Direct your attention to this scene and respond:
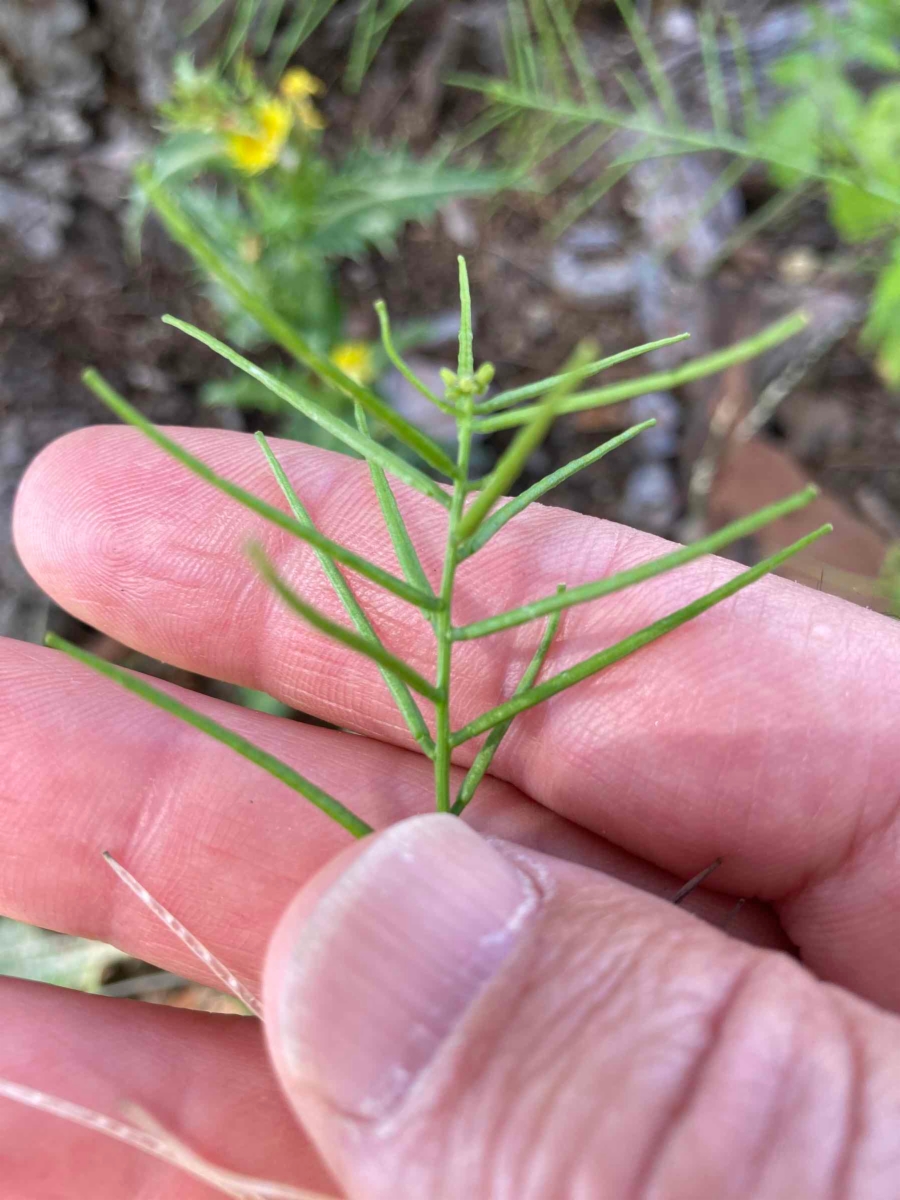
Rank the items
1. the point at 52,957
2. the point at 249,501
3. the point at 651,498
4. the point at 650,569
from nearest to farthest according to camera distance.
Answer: the point at 249,501, the point at 650,569, the point at 52,957, the point at 651,498

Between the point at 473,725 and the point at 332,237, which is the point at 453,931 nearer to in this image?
the point at 473,725

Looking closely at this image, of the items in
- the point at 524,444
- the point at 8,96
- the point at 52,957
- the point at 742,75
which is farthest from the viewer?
the point at 8,96

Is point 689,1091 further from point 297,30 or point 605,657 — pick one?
point 297,30

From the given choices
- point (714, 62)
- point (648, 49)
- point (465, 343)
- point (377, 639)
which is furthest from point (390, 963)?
point (714, 62)

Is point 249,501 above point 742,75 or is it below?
below

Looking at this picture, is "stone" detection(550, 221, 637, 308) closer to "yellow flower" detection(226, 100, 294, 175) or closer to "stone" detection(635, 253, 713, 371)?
"stone" detection(635, 253, 713, 371)

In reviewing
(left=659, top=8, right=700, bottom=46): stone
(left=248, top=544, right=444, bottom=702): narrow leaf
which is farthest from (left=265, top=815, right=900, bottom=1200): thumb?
(left=659, top=8, right=700, bottom=46): stone

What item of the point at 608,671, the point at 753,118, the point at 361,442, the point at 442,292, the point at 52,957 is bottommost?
the point at 52,957
